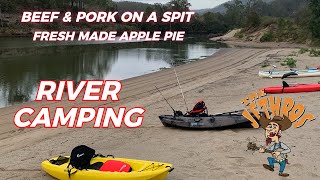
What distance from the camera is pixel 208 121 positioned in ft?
35.1

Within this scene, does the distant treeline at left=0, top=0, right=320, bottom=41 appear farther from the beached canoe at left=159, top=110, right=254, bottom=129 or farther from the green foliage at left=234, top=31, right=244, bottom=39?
the beached canoe at left=159, top=110, right=254, bottom=129

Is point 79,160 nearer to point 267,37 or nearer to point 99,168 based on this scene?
point 99,168

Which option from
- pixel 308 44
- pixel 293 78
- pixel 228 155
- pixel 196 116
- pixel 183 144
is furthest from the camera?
pixel 308 44

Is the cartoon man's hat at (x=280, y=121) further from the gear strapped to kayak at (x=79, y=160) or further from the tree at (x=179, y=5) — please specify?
the tree at (x=179, y=5)

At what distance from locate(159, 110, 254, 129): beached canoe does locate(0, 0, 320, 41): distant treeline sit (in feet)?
49.0

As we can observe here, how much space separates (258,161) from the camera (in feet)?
26.1

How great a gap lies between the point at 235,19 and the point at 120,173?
127 metres

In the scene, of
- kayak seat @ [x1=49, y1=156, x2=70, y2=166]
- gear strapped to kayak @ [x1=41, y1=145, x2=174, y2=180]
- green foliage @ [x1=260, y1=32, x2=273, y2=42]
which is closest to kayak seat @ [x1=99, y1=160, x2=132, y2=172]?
gear strapped to kayak @ [x1=41, y1=145, x2=174, y2=180]

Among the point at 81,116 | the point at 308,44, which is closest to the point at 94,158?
the point at 81,116

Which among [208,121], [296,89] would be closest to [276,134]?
[208,121]

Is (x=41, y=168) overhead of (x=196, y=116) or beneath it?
beneath

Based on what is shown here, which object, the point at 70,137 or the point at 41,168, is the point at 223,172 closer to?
the point at 41,168

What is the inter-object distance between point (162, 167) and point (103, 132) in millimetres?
4713

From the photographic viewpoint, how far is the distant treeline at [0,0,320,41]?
53.1m
